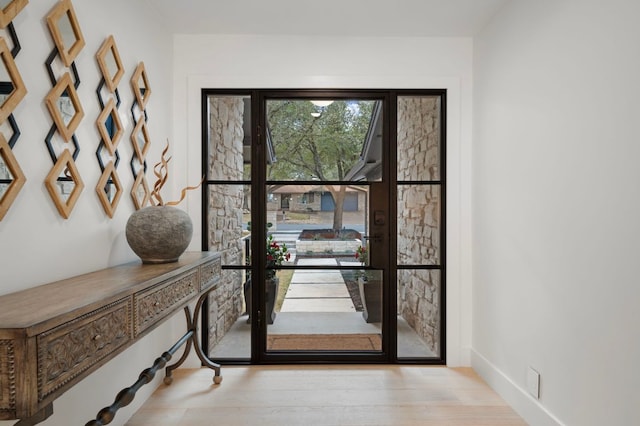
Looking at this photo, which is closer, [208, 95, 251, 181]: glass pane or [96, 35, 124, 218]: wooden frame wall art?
[96, 35, 124, 218]: wooden frame wall art

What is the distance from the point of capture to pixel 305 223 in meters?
2.92

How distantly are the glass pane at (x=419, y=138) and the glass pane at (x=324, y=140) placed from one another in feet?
0.61

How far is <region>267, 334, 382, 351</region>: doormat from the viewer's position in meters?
2.93

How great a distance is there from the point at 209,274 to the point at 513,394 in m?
1.99

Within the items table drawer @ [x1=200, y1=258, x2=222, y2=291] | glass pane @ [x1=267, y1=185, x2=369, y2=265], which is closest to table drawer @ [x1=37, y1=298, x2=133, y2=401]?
table drawer @ [x1=200, y1=258, x2=222, y2=291]

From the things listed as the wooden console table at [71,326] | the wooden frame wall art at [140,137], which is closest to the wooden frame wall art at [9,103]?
the wooden console table at [71,326]

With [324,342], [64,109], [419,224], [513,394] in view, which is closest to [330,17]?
[419,224]

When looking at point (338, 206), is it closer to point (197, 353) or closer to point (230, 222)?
point (230, 222)

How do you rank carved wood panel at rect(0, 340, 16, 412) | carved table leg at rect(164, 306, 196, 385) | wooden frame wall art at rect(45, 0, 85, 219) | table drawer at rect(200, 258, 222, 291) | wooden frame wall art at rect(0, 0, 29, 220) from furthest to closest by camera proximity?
carved table leg at rect(164, 306, 196, 385)
table drawer at rect(200, 258, 222, 291)
wooden frame wall art at rect(45, 0, 85, 219)
wooden frame wall art at rect(0, 0, 29, 220)
carved wood panel at rect(0, 340, 16, 412)

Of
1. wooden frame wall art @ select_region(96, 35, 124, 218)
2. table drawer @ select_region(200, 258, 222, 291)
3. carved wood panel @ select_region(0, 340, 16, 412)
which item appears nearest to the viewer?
carved wood panel @ select_region(0, 340, 16, 412)

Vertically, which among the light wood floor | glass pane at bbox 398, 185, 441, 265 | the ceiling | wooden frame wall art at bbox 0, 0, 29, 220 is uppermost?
the ceiling

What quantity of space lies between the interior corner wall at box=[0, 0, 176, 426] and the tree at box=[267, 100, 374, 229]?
2.85ft

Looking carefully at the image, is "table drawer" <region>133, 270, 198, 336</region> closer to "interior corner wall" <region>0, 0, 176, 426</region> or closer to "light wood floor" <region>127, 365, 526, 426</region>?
"interior corner wall" <region>0, 0, 176, 426</region>

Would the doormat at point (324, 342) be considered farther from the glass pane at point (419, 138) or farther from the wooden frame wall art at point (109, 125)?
the wooden frame wall art at point (109, 125)
